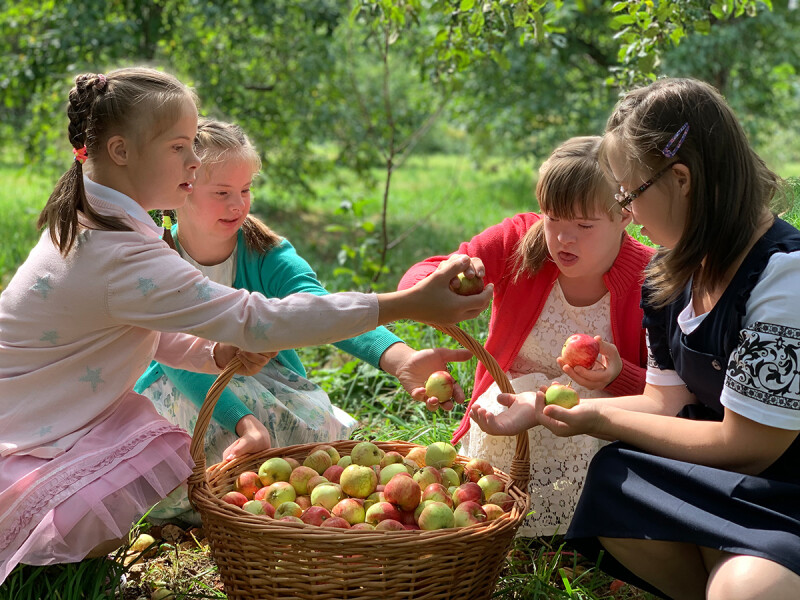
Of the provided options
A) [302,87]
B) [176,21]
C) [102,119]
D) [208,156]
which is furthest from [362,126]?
[102,119]

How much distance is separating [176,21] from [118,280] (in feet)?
18.1

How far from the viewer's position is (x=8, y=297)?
2146 mm

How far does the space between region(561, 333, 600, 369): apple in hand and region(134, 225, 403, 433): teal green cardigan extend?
560 millimetres

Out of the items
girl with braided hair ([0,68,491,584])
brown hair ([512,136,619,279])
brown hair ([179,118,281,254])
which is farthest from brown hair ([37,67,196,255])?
brown hair ([512,136,619,279])

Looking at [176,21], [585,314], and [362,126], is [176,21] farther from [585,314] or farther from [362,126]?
[585,314]

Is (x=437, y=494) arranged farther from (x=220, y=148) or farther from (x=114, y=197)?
(x=220, y=148)

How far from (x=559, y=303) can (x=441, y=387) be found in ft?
1.85

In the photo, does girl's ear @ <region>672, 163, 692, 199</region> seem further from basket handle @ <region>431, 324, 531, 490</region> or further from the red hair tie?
the red hair tie

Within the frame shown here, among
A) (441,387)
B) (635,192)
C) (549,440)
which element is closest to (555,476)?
(549,440)

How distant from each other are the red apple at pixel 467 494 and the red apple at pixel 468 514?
0.07 meters

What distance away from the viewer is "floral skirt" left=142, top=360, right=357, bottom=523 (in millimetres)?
2678

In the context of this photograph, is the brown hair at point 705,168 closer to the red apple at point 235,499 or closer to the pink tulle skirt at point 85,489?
the red apple at point 235,499

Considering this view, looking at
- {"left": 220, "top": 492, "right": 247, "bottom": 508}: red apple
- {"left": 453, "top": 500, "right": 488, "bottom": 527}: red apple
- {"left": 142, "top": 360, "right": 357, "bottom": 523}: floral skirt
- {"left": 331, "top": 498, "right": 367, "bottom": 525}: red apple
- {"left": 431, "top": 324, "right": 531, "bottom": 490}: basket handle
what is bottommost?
{"left": 142, "top": 360, "right": 357, "bottom": 523}: floral skirt

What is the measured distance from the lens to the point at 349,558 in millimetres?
1842
